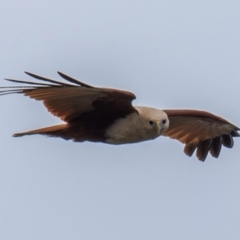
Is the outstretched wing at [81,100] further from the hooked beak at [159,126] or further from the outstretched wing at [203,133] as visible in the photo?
the outstretched wing at [203,133]

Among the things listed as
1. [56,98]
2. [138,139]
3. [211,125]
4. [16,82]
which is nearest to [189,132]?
[211,125]

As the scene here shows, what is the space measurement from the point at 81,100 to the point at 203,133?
3.01 m

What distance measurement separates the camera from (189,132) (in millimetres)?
13539

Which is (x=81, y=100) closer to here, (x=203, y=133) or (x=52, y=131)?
(x=52, y=131)

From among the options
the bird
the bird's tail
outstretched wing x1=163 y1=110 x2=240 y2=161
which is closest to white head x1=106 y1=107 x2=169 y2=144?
the bird

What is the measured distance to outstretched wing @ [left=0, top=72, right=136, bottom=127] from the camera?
1073 centimetres

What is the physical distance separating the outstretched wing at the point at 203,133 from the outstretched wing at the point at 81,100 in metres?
2.02

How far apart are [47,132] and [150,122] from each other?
1.33m

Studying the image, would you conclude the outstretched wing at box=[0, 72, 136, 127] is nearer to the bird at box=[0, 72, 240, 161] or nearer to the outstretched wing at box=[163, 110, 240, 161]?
the bird at box=[0, 72, 240, 161]

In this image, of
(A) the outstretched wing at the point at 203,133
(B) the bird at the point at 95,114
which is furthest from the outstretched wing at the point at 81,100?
(A) the outstretched wing at the point at 203,133

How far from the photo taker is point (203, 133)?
538 inches

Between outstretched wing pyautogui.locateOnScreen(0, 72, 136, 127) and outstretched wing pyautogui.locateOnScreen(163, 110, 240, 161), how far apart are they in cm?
202

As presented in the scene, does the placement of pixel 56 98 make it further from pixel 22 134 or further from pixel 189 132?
pixel 189 132

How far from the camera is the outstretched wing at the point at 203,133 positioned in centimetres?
1335
